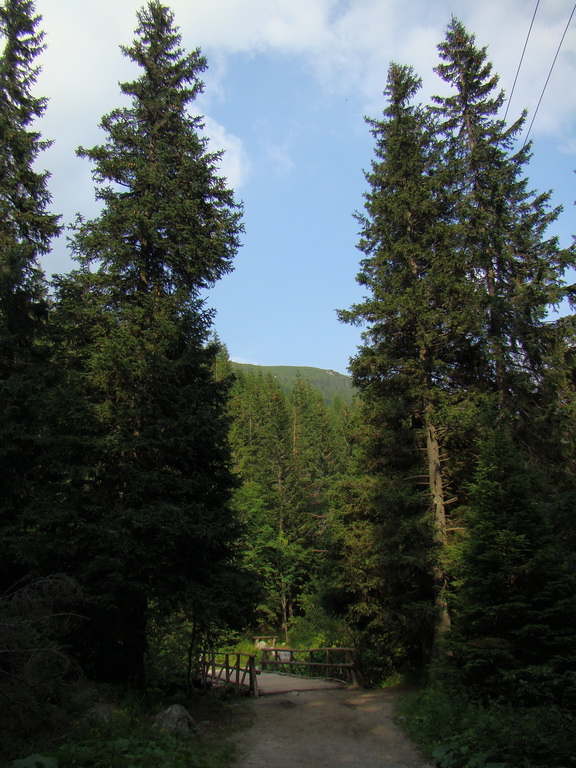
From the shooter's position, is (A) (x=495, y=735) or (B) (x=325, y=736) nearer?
(A) (x=495, y=735)

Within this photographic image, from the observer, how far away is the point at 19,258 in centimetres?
1218

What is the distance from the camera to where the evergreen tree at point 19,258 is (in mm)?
10445

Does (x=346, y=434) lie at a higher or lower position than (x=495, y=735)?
higher

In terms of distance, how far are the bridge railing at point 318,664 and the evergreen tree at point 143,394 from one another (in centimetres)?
860

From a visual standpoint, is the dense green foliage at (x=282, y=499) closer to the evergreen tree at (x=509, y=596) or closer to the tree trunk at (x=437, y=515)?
the tree trunk at (x=437, y=515)

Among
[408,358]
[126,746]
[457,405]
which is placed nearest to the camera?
[126,746]

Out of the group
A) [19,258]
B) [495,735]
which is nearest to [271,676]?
[495,735]

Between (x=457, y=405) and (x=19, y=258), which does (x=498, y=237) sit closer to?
(x=457, y=405)

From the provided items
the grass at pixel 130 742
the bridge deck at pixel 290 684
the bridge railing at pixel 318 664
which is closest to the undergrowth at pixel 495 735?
the grass at pixel 130 742

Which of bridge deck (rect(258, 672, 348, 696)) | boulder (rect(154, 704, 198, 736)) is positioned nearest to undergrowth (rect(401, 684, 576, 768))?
boulder (rect(154, 704, 198, 736))

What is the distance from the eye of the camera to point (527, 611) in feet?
26.6

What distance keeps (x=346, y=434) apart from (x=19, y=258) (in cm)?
1134

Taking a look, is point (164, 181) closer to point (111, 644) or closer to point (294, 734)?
point (111, 644)

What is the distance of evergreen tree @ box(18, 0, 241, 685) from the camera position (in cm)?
A: 918
